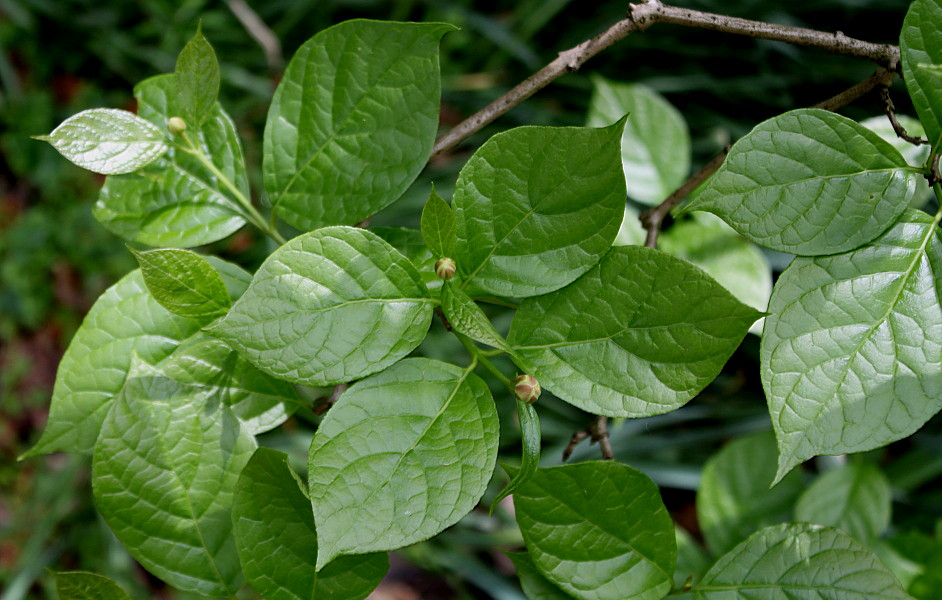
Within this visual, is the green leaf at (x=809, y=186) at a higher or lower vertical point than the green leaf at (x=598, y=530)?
higher

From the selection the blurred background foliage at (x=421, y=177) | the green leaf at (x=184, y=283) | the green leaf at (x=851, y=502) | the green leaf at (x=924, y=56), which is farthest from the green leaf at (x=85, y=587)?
the blurred background foliage at (x=421, y=177)

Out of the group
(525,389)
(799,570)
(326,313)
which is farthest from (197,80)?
(799,570)

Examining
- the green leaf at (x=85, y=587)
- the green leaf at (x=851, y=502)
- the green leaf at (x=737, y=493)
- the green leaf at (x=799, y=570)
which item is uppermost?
the green leaf at (x=85, y=587)

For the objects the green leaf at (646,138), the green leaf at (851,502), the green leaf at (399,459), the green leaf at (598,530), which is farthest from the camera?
the green leaf at (851,502)

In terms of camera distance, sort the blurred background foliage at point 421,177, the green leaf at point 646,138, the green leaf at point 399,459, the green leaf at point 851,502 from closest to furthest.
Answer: the green leaf at point 399,459, the green leaf at point 646,138, the green leaf at point 851,502, the blurred background foliage at point 421,177

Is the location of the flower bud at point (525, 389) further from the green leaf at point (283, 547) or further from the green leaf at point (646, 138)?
the green leaf at point (646, 138)

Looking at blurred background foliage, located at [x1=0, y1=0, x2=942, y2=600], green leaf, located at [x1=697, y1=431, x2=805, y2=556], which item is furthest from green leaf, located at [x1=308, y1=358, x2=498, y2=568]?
blurred background foliage, located at [x1=0, y1=0, x2=942, y2=600]

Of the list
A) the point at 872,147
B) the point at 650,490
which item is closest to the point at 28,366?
the point at 650,490

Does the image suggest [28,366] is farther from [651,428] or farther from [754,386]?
[754,386]
